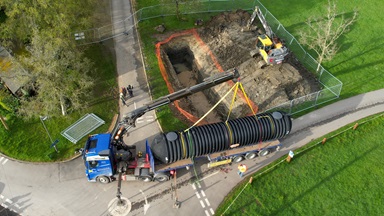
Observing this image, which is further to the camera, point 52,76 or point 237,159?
point 52,76

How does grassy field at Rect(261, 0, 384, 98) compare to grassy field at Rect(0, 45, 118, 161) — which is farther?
grassy field at Rect(261, 0, 384, 98)

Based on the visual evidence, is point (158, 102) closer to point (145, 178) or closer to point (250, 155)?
point (145, 178)

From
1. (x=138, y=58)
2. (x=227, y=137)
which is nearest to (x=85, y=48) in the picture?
(x=138, y=58)

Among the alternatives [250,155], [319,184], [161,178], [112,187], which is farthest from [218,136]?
[112,187]

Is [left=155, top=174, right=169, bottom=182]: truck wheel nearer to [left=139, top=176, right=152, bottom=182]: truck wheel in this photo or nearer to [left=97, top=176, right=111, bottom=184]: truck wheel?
[left=139, top=176, right=152, bottom=182]: truck wheel

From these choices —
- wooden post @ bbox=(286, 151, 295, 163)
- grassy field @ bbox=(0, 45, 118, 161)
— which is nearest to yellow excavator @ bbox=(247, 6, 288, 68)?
wooden post @ bbox=(286, 151, 295, 163)

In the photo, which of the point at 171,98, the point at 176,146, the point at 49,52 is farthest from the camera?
the point at 49,52

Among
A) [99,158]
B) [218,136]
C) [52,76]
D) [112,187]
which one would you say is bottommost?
[112,187]

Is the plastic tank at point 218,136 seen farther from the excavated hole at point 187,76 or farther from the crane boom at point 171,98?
the excavated hole at point 187,76
